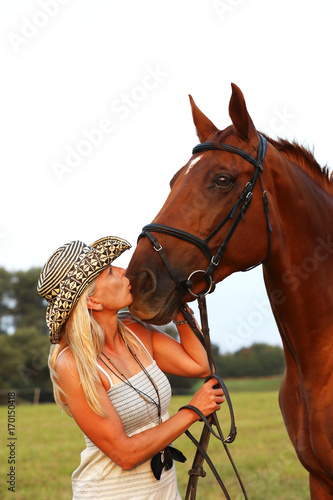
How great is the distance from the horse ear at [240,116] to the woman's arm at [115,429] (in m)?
1.33

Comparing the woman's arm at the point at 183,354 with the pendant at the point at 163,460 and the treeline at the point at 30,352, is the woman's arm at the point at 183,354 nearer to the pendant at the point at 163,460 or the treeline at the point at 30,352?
the pendant at the point at 163,460

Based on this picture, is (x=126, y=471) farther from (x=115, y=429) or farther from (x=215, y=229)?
(x=215, y=229)

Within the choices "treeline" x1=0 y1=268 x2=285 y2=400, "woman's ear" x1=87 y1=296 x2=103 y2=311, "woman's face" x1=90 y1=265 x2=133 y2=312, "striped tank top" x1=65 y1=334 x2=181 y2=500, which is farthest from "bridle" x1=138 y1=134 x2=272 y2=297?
"treeline" x1=0 y1=268 x2=285 y2=400

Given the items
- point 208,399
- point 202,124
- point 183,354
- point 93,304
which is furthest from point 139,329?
point 202,124

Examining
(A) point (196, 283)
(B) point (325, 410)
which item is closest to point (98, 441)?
(A) point (196, 283)

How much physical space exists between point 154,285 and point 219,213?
1.59 feet

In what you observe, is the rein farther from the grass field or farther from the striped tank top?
the grass field

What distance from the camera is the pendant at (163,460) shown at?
2.25 m

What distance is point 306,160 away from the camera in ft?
9.22

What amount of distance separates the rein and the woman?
5.0 inches

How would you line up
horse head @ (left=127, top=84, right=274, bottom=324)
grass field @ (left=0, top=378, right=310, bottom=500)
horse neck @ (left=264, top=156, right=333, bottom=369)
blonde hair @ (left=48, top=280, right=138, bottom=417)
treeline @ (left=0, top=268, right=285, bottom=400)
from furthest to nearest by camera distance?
1. treeline @ (left=0, top=268, right=285, bottom=400)
2. grass field @ (left=0, top=378, right=310, bottom=500)
3. horse neck @ (left=264, top=156, right=333, bottom=369)
4. horse head @ (left=127, top=84, right=274, bottom=324)
5. blonde hair @ (left=48, top=280, right=138, bottom=417)

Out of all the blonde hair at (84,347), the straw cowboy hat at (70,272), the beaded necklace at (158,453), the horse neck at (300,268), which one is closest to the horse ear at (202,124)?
the horse neck at (300,268)

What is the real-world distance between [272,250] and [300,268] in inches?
7.0

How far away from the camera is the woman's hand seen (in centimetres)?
215
